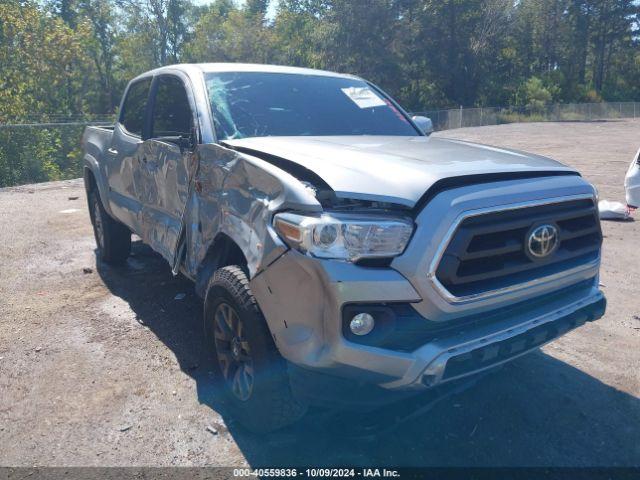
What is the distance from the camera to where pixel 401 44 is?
161 ft

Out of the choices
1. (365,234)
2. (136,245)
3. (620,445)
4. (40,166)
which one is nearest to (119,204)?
(136,245)

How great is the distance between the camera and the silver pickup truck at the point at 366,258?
2.43 m

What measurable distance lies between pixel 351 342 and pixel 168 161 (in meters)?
2.38

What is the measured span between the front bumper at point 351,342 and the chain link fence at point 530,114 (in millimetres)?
36864

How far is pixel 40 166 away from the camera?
581 inches

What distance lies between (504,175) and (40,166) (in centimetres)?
1448

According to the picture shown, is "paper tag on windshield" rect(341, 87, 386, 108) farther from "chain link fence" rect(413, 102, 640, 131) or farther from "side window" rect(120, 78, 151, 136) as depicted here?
"chain link fence" rect(413, 102, 640, 131)

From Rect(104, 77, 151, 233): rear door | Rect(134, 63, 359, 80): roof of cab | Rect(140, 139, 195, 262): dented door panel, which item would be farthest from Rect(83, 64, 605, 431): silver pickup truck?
Rect(104, 77, 151, 233): rear door

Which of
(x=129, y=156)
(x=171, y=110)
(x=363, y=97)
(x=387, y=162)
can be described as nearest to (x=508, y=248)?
(x=387, y=162)

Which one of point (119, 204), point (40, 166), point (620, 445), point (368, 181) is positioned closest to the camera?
point (368, 181)

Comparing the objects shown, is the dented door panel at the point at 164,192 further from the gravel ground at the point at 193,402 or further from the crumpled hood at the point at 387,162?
the gravel ground at the point at 193,402

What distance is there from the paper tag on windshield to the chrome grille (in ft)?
6.75

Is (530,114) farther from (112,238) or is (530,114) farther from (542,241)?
(542,241)

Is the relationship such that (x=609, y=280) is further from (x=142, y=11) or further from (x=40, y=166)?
(x=142, y=11)
